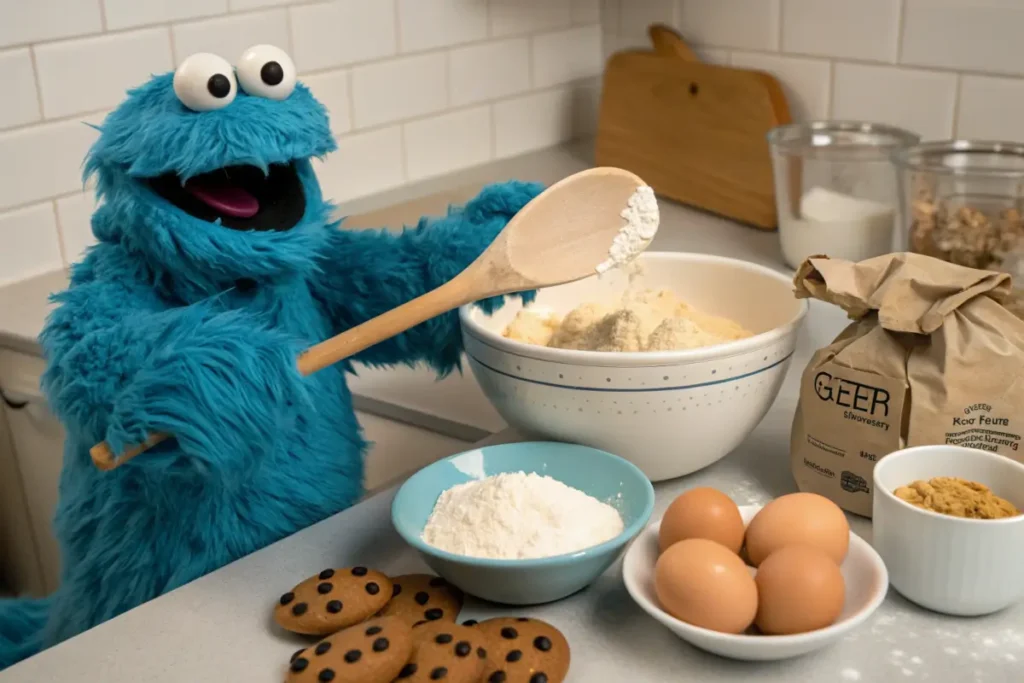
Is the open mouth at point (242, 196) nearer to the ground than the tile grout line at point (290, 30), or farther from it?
nearer to the ground

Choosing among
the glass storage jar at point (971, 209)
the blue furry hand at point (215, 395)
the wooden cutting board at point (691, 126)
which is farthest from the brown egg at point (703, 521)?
the wooden cutting board at point (691, 126)

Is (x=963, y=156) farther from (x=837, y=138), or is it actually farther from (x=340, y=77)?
(x=340, y=77)

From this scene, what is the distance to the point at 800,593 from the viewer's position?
1.81ft

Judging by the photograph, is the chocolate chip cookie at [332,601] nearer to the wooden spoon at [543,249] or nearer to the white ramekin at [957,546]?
the wooden spoon at [543,249]

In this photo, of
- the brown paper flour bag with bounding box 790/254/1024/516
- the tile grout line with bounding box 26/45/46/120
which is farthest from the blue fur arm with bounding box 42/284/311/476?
the tile grout line with bounding box 26/45/46/120

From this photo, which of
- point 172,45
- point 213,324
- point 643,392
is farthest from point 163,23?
point 643,392

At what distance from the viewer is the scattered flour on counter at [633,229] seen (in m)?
0.72

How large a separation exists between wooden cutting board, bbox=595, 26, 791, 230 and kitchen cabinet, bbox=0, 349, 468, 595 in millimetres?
569

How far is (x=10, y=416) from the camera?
1117mm

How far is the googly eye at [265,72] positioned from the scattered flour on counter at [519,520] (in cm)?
29

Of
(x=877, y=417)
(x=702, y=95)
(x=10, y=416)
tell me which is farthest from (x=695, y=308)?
(x=10, y=416)

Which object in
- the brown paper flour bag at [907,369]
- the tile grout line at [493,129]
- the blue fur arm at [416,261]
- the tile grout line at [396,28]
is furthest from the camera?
the tile grout line at [493,129]

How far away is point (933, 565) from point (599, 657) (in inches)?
7.5

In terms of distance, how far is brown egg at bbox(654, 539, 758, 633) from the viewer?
0.55 m
